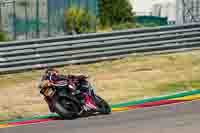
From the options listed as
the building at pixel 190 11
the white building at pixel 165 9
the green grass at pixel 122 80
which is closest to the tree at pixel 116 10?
the building at pixel 190 11

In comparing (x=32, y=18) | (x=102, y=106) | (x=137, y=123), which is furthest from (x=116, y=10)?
(x=137, y=123)

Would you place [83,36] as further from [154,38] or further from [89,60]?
[154,38]

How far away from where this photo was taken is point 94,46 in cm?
1888

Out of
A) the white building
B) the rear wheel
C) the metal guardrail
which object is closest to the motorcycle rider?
the rear wheel

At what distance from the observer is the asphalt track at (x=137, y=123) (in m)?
10.9

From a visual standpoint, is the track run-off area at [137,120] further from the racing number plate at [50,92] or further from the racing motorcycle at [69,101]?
the racing number plate at [50,92]

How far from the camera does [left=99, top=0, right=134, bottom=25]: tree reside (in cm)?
3244

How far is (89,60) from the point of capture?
18.9 m

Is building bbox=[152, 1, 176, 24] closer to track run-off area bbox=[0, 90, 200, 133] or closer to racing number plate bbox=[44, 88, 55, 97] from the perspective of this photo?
track run-off area bbox=[0, 90, 200, 133]

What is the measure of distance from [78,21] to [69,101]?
11.4 m

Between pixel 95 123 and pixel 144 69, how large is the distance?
666 cm

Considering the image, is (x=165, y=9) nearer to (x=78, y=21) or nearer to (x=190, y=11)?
(x=190, y=11)

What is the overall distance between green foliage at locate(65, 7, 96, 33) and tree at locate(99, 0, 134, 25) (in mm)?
7586

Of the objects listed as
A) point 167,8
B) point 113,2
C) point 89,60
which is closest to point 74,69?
point 89,60
